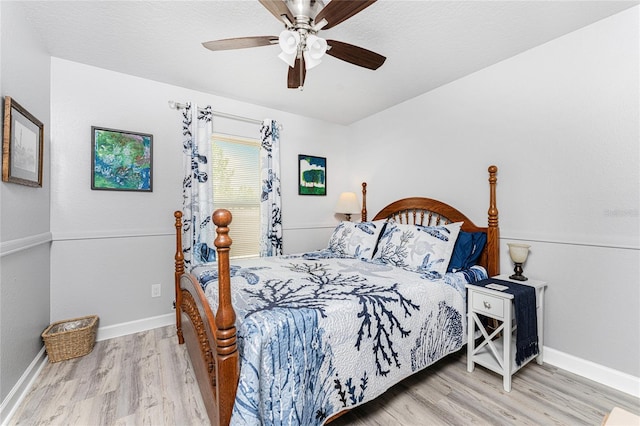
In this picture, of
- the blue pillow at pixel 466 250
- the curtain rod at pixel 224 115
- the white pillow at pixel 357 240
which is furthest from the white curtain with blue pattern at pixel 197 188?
the blue pillow at pixel 466 250

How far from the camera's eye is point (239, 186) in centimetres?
334

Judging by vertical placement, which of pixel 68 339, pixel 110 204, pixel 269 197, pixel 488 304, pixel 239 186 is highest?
pixel 239 186

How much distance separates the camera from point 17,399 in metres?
1.70

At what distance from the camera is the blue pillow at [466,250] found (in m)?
2.31

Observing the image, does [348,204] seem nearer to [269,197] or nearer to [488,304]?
[269,197]

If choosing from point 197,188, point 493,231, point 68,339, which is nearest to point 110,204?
point 197,188

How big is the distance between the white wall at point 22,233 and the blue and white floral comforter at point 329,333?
107 centimetres

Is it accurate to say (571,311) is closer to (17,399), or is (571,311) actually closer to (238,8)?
(238,8)

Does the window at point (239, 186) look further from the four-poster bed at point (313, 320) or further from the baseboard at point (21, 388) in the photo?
the baseboard at point (21, 388)

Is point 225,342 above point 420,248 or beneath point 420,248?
beneath

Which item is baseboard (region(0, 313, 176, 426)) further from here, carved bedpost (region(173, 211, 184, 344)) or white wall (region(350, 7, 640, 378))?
white wall (region(350, 7, 640, 378))

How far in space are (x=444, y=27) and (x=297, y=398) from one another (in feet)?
8.21

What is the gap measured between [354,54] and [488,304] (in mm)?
1938

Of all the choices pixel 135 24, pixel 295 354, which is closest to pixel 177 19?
pixel 135 24
